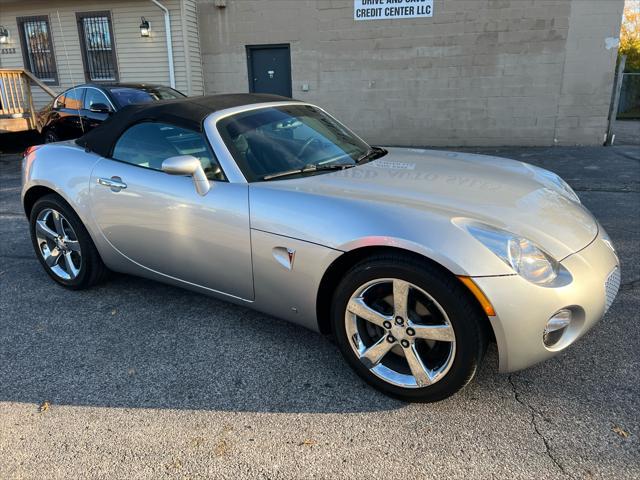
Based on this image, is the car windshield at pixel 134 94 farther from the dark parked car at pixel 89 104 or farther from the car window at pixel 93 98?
the car window at pixel 93 98

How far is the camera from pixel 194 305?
357 centimetres

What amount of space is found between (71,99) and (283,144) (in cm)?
798

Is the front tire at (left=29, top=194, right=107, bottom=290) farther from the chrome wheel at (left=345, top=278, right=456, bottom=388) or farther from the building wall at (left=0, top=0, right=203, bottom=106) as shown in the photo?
the building wall at (left=0, top=0, right=203, bottom=106)

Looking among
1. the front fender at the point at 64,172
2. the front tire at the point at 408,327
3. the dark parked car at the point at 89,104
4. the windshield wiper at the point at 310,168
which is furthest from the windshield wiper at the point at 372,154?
the dark parked car at the point at 89,104

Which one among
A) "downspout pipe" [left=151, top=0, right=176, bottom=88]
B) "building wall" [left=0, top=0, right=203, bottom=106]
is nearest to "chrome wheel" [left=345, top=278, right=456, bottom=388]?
"building wall" [left=0, top=0, right=203, bottom=106]

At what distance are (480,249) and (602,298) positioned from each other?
698 mm

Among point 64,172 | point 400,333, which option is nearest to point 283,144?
point 400,333

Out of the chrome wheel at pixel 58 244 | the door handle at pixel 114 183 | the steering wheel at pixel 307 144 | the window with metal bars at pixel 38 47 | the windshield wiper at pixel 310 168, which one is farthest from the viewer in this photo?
the window with metal bars at pixel 38 47

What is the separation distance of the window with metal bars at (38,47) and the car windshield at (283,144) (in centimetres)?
1331

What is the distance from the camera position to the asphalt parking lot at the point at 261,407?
2088 millimetres

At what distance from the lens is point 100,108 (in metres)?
8.63

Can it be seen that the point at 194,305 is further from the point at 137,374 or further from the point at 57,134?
the point at 57,134

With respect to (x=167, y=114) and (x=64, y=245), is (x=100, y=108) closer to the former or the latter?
(x=64, y=245)

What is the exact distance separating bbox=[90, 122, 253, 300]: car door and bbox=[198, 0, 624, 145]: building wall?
9629 millimetres
